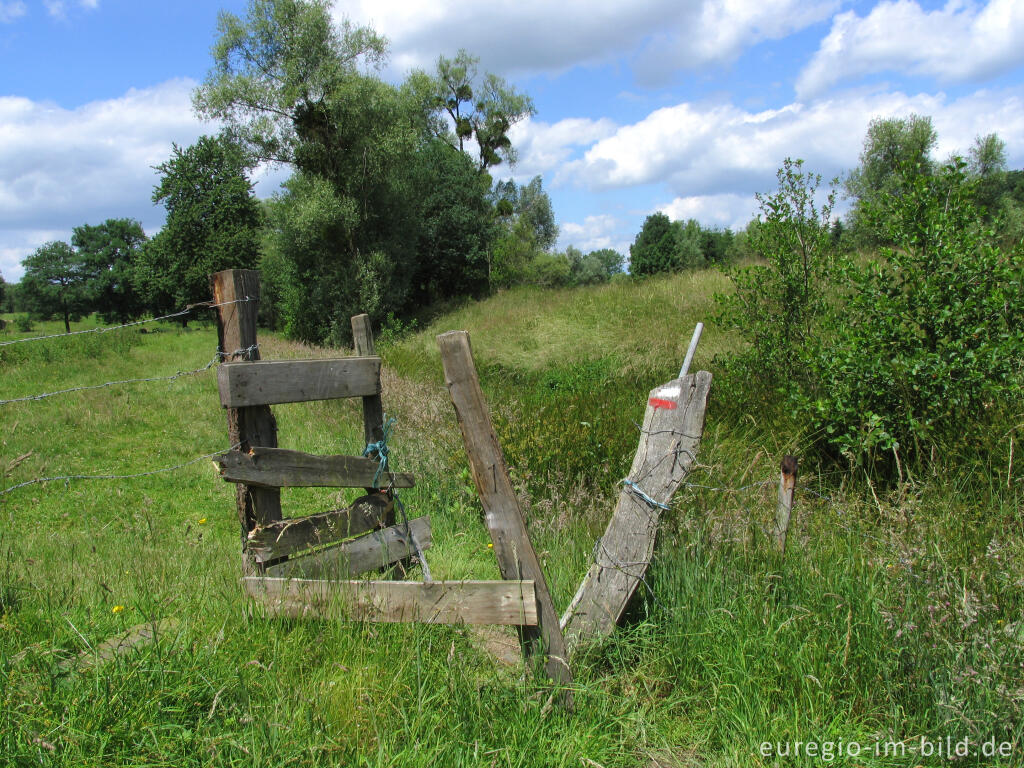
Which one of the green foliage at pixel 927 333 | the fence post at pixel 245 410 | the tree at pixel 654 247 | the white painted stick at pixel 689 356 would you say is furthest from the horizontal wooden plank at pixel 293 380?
the tree at pixel 654 247

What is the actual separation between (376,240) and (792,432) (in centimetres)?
2477

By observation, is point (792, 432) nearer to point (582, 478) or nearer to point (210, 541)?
point (582, 478)

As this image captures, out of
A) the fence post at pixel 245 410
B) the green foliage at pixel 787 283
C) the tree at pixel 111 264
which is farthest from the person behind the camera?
the tree at pixel 111 264

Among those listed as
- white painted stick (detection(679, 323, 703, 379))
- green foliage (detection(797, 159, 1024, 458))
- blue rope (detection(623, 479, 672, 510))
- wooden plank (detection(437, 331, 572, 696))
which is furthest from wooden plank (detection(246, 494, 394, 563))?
green foliage (detection(797, 159, 1024, 458))

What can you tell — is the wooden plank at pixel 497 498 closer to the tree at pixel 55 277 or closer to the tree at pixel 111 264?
the tree at pixel 111 264

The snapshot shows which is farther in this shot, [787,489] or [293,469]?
[787,489]

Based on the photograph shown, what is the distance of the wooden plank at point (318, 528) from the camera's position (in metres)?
2.98

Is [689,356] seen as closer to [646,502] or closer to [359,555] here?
[646,502]

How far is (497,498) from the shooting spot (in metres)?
2.53

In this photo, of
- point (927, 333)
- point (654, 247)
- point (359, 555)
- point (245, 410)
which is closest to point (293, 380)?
point (245, 410)

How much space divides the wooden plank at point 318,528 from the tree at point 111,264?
197 ft

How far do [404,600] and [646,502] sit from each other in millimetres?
1111

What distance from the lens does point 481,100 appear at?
45.8 metres

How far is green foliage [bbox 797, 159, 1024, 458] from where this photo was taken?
485cm
